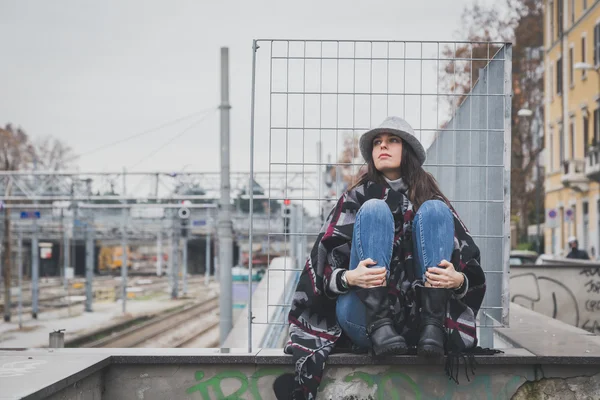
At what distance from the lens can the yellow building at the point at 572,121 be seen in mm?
32594

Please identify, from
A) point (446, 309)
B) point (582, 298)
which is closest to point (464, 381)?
point (446, 309)

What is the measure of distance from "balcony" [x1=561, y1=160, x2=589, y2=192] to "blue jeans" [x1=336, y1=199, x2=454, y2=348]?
31.7m

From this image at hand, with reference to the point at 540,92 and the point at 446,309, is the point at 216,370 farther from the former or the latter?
the point at 540,92

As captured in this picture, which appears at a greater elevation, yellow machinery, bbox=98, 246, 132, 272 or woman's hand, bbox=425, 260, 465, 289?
woman's hand, bbox=425, 260, 465, 289

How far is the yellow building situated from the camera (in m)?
32.6

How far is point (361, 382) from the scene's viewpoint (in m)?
4.28

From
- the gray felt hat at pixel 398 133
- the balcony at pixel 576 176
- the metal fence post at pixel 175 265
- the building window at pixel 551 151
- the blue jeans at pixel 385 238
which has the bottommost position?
the metal fence post at pixel 175 265

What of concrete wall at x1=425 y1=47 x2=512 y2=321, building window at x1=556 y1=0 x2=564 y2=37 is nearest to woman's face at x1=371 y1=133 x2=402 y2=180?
concrete wall at x1=425 y1=47 x2=512 y2=321

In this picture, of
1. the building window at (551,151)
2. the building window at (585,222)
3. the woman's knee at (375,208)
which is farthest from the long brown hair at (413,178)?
the building window at (551,151)

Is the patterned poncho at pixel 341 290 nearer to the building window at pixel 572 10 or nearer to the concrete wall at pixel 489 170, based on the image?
the concrete wall at pixel 489 170

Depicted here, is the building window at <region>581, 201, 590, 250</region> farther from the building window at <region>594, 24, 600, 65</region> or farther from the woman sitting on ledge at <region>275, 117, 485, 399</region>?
the woman sitting on ledge at <region>275, 117, 485, 399</region>

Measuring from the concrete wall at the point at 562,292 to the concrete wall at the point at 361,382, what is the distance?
298 inches

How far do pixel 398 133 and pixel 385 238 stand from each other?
740 mm

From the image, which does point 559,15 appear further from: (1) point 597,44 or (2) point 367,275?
(2) point 367,275
